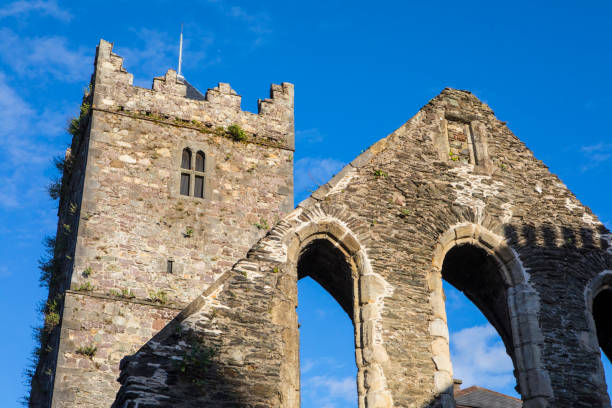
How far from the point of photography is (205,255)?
57.7 ft

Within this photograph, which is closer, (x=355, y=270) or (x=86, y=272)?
(x=355, y=270)

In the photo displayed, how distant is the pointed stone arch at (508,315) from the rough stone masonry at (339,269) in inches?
0.9

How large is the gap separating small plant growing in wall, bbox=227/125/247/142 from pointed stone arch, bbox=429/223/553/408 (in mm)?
7669

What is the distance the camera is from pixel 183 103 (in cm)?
1941

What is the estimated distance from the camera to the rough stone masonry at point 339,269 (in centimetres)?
1041

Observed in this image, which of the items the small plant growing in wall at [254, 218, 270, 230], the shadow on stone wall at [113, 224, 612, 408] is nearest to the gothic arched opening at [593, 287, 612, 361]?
the shadow on stone wall at [113, 224, 612, 408]

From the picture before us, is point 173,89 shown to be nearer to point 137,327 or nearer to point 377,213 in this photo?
point 137,327

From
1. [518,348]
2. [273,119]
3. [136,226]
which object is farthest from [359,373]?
[273,119]

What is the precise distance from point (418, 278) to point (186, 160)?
8.22 meters

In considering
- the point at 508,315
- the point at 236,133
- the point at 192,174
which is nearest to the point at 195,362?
the point at 508,315

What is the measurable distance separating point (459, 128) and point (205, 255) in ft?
20.1

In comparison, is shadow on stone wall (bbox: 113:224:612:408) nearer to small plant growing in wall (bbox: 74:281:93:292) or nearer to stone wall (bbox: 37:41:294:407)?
stone wall (bbox: 37:41:294:407)

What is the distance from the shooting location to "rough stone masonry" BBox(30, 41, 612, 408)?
1041 centimetres

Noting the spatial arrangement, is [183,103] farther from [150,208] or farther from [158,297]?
[158,297]
